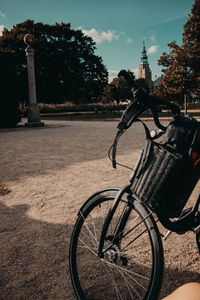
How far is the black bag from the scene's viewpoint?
149 cm

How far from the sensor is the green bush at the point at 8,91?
Result: 1636 centimetres

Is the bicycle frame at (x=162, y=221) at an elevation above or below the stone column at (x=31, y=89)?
below

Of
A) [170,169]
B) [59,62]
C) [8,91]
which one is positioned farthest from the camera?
[59,62]

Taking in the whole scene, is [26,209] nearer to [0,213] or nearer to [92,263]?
[0,213]

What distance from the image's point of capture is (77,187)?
14.9 feet

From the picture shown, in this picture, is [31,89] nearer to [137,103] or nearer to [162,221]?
[137,103]

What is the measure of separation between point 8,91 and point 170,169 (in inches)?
657

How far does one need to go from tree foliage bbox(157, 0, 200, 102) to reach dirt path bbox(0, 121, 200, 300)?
776 inches

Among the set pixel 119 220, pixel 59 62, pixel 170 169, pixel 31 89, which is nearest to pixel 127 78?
pixel 170 169

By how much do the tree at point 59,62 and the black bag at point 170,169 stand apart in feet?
117

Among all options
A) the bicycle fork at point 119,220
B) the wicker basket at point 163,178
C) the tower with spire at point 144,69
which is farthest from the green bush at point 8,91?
the tower with spire at point 144,69

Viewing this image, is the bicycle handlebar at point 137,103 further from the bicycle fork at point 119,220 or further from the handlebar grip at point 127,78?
the bicycle fork at point 119,220

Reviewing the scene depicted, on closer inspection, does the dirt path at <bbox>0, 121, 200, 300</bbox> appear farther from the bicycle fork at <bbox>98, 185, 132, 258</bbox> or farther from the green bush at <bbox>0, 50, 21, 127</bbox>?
the green bush at <bbox>0, 50, 21, 127</bbox>

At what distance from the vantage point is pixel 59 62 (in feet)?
120
